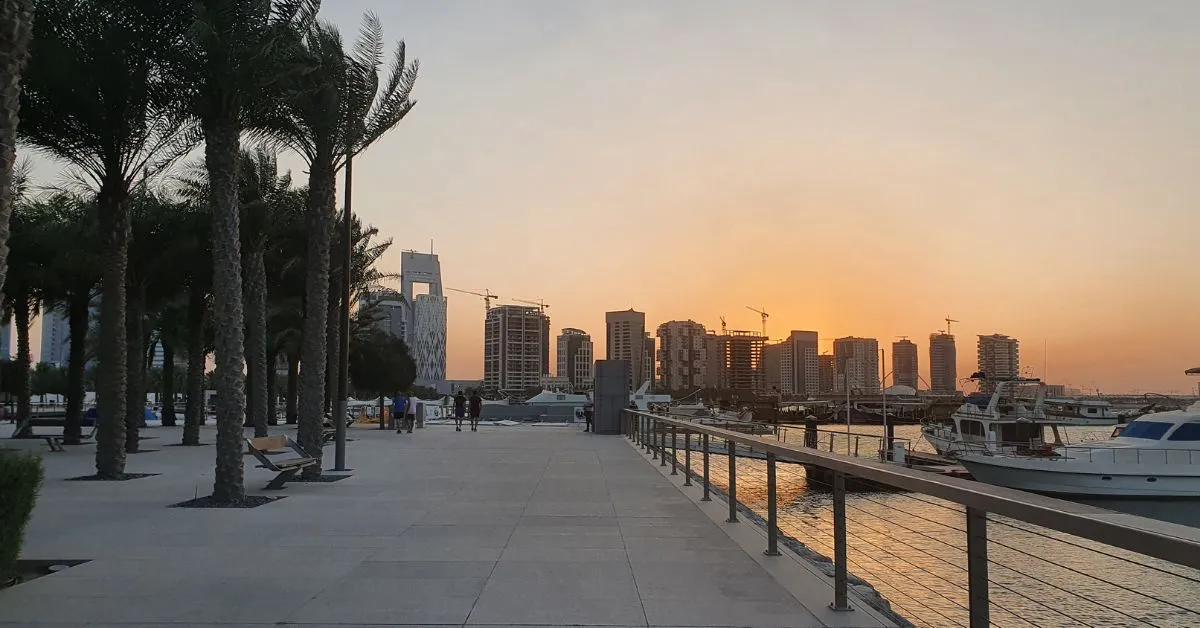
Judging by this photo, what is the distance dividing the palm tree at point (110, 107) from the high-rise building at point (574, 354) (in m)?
141

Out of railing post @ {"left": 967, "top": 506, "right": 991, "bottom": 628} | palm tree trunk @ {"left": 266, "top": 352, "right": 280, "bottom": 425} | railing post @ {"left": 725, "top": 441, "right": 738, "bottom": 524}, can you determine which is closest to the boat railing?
railing post @ {"left": 725, "top": 441, "right": 738, "bottom": 524}

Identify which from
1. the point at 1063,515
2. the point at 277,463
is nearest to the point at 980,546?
the point at 1063,515

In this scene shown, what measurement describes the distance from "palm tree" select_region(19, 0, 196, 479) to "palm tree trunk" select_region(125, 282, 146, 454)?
4.26m

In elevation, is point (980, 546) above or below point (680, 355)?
below

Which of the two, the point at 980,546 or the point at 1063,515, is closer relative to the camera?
the point at 1063,515

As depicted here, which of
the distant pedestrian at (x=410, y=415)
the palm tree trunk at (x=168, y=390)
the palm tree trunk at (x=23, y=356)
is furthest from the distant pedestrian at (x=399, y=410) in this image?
the palm tree trunk at (x=23, y=356)

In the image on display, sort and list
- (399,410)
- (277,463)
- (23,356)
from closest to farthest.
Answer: (277,463) → (23,356) → (399,410)

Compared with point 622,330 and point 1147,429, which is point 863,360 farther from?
point 1147,429

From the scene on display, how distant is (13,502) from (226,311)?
5085mm

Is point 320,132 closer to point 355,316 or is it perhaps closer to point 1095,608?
point 1095,608

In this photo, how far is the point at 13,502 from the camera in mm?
5945

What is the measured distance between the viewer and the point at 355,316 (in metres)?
37.1

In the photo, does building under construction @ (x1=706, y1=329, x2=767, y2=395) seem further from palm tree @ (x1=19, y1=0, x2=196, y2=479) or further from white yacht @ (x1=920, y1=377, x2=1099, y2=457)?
palm tree @ (x1=19, y1=0, x2=196, y2=479)

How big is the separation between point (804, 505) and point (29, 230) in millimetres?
22560
